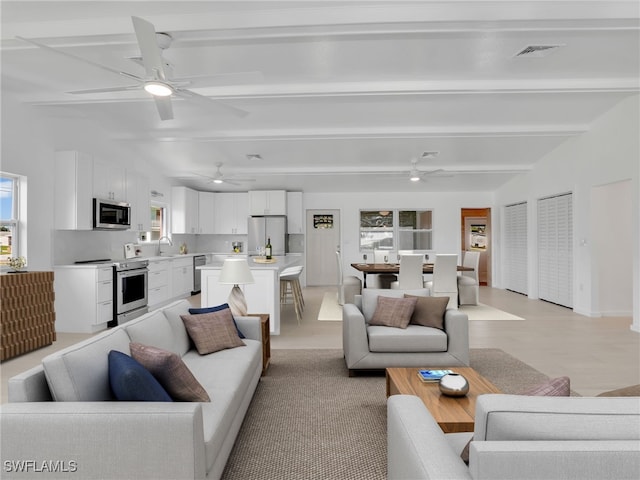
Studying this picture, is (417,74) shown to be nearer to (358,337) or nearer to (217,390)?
(358,337)

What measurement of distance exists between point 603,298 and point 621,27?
13.6ft

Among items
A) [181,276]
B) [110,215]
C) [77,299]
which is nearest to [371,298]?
[77,299]

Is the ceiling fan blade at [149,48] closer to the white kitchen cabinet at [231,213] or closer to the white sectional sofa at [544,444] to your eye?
the white sectional sofa at [544,444]

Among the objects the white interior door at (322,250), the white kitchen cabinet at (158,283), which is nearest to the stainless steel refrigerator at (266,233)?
the white interior door at (322,250)

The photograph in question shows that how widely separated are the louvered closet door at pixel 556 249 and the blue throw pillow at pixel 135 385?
22.1ft

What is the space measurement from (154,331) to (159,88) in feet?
5.75

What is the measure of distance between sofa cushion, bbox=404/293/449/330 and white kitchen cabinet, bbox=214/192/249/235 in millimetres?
6549

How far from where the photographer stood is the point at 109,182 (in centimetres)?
582

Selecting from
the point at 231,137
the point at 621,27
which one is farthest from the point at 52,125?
the point at 621,27

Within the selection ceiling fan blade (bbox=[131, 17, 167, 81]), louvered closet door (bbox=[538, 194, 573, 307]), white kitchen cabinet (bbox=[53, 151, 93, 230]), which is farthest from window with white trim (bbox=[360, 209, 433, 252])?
ceiling fan blade (bbox=[131, 17, 167, 81])

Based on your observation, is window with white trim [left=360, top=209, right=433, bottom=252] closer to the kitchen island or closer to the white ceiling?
the white ceiling

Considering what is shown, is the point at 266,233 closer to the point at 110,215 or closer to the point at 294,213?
the point at 294,213

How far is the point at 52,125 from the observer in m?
5.12

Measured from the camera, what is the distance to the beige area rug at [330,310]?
19.1 ft
